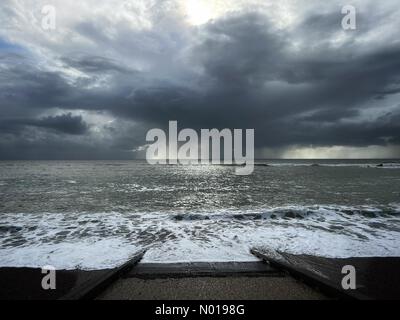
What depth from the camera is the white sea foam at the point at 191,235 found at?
7.31 m

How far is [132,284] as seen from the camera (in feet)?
16.1

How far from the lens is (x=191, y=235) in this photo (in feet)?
31.3

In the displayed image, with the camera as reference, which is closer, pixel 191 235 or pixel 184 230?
pixel 191 235

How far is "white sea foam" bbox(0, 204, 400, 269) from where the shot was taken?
731 cm
